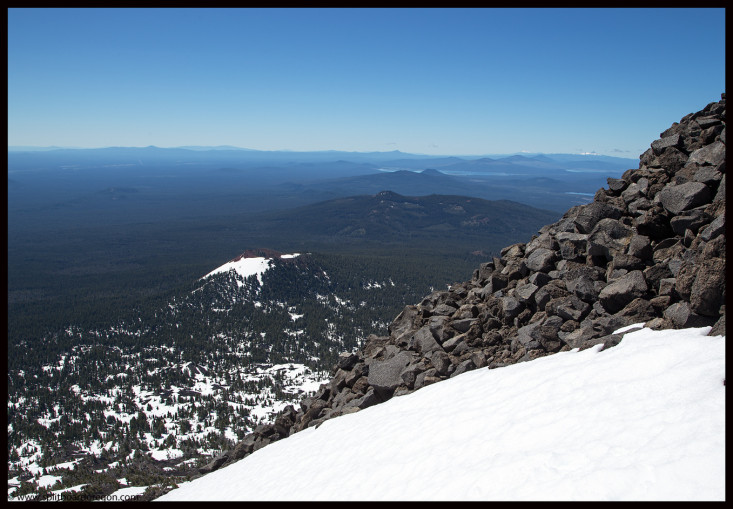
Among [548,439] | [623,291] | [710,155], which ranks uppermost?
[710,155]

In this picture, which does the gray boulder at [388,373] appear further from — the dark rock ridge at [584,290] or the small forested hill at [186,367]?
the small forested hill at [186,367]

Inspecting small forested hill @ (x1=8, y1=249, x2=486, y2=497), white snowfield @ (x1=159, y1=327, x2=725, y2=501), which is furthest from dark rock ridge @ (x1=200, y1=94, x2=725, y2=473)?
small forested hill @ (x1=8, y1=249, x2=486, y2=497)

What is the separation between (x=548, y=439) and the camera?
809cm

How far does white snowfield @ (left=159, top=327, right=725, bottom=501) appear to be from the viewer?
21.1 feet

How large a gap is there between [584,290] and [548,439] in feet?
23.9

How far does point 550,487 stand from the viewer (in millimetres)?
6660

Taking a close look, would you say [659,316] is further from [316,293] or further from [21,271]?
[21,271]

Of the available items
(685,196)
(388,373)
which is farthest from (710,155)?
(388,373)

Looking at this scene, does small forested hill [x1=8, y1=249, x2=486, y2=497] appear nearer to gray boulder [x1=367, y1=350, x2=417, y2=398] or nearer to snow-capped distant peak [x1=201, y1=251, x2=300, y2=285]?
snow-capped distant peak [x1=201, y1=251, x2=300, y2=285]

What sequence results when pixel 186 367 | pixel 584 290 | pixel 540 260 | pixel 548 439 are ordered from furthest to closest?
pixel 186 367 → pixel 540 260 → pixel 584 290 → pixel 548 439

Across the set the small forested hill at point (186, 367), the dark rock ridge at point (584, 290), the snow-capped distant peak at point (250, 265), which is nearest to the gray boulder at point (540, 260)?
the dark rock ridge at point (584, 290)

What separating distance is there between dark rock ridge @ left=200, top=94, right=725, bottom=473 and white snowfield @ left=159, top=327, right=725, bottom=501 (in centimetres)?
125

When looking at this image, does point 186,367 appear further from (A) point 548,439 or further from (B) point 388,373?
(A) point 548,439
